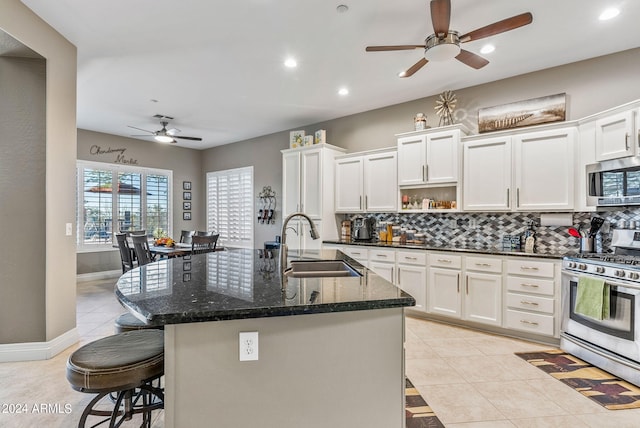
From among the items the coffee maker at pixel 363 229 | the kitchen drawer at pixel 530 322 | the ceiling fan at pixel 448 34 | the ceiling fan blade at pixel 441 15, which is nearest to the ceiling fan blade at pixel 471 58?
the ceiling fan at pixel 448 34

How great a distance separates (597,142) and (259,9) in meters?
3.31

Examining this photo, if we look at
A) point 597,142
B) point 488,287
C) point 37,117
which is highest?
point 37,117

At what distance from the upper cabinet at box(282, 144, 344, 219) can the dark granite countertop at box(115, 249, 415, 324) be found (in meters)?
3.08

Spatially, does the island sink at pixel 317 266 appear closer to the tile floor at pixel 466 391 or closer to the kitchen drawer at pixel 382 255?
the tile floor at pixel 466 391

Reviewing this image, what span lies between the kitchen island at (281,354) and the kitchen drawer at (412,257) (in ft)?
8.51

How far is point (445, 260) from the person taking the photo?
380 centimetres

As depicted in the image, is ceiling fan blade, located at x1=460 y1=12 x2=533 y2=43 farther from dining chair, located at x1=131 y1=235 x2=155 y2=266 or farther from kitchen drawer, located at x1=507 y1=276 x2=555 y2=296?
dining chair, located at x1=131 y1=235 x2=155 y2=266

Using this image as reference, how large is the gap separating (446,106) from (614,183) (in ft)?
6.52

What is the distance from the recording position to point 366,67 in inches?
144

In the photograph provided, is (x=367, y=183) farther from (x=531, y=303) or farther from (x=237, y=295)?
(x=237, y=295)

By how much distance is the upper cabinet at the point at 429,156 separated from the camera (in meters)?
3.96

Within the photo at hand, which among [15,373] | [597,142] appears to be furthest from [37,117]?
[597,142]

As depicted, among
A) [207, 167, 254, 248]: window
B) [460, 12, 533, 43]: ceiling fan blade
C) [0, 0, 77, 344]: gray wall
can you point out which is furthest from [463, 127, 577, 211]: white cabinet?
[207, 167, 254, 248]: window

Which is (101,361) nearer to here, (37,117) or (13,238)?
(13,238)
